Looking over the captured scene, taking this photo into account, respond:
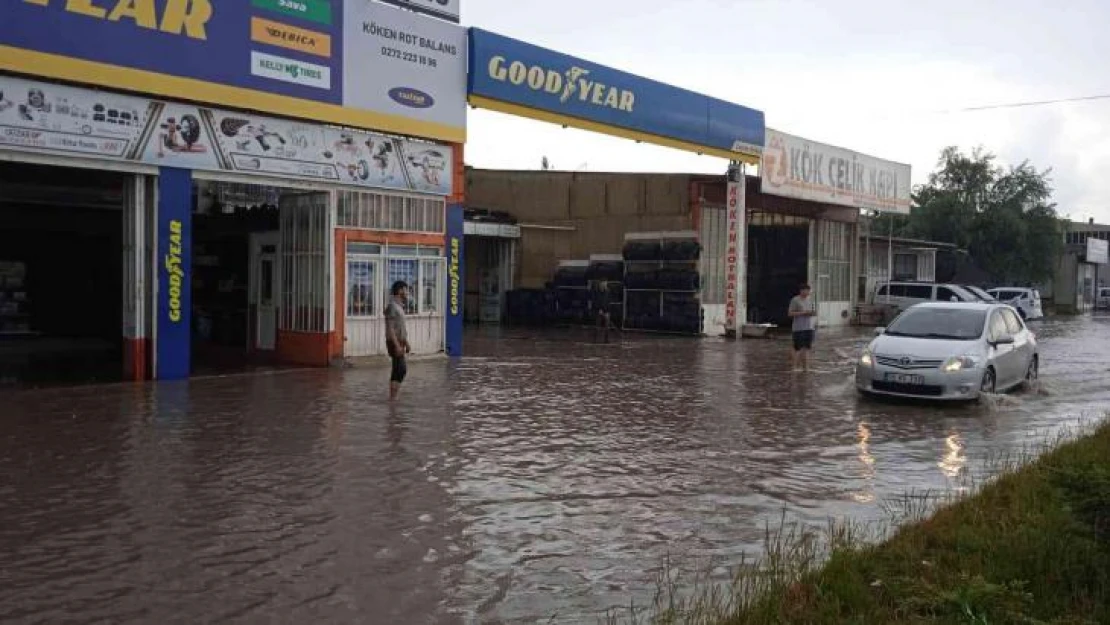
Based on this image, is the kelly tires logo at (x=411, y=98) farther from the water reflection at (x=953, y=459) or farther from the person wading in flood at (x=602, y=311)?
the water reflection at (x=953, y=459)

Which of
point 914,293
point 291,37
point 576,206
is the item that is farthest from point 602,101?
point 914,293

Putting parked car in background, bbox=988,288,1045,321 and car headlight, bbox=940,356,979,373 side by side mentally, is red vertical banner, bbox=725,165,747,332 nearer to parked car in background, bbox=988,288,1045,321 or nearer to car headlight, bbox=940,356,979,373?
car headlight, bbox=940,356,979,373

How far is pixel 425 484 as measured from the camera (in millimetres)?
7973

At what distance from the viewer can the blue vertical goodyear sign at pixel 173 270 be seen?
47.3 feet

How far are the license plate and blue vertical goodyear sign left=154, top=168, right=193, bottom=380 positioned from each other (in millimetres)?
10700

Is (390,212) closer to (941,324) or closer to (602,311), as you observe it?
(602,311)

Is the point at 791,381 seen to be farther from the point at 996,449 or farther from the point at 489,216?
the point at 489,216

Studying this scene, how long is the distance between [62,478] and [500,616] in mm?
4819

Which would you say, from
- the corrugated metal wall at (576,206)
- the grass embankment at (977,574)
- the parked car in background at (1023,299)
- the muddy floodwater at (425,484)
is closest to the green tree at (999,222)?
the parked car in background at (1023,299)

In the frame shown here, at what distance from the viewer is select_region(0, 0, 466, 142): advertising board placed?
12977 mm

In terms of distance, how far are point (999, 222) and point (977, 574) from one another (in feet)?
165

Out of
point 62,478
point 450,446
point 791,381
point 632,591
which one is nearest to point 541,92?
point 791,381

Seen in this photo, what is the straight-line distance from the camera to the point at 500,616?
5.03 meters

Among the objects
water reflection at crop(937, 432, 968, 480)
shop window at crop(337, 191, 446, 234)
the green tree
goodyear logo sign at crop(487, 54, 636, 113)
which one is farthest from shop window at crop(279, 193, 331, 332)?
the green tree
